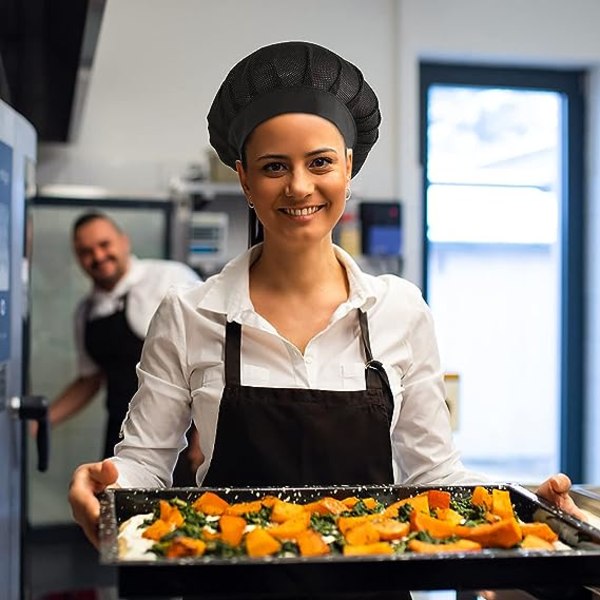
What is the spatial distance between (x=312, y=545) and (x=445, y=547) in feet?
0.48

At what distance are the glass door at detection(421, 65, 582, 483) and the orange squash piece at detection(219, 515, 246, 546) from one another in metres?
3.67

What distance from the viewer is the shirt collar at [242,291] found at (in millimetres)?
1567

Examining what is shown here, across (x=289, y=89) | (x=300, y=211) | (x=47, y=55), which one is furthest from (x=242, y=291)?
(x=47, y=55)

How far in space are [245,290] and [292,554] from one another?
65 centimetres

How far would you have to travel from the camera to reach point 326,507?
4.01ft

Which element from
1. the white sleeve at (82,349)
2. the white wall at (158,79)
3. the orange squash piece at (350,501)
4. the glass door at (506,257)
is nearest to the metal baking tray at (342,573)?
the orange squash piece at (350,501)

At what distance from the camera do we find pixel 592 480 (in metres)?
4.90

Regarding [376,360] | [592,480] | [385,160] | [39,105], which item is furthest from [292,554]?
[592,480]

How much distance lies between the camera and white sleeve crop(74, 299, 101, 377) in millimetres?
3963

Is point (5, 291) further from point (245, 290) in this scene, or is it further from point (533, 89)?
point (533, 89)

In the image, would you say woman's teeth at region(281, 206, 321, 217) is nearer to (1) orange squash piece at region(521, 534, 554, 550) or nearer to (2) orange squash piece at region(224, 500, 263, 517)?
(2) orange squash piece at region(224, 500, 263, 517)

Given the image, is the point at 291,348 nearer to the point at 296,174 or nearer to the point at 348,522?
the point at 296,174

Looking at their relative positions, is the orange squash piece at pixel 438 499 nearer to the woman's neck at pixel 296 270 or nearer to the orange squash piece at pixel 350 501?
the orange squash piece at pixel 350 501

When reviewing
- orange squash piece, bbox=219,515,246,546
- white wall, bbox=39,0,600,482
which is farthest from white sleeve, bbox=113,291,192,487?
white wall, bbox=39,0,600,482
